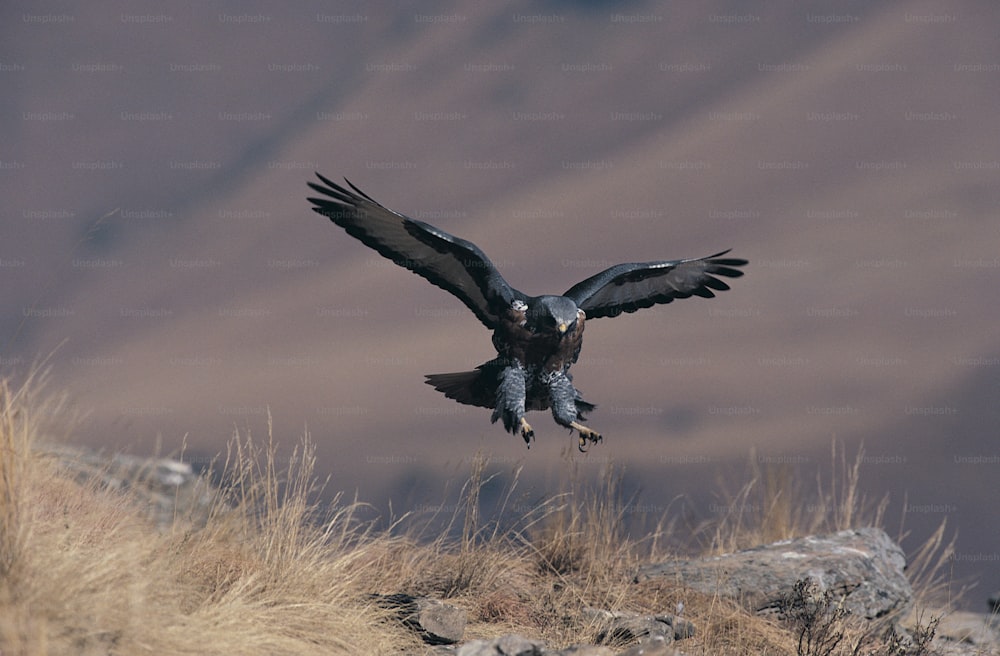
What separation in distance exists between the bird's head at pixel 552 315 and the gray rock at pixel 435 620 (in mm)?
1961

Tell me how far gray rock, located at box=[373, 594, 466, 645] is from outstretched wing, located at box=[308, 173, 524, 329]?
1.83 m

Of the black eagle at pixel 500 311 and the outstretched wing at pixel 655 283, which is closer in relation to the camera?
the black eagle at pixel 500 311

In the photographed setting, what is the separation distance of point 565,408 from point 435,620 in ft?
5.33

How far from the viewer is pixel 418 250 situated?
18.6 feet

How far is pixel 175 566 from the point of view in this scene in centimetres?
539

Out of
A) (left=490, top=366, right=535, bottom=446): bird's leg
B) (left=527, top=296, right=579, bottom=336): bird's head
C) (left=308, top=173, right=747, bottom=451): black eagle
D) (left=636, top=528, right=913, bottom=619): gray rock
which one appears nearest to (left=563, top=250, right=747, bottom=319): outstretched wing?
(left=308, top=173, right=747, bottom=451): black eagle

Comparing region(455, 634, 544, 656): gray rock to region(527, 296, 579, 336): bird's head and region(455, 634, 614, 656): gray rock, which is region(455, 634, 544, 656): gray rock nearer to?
region(455, 634, 614, 656): gray rock

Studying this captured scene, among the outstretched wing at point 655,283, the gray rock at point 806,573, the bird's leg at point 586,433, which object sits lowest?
the gray rock at point 806,573

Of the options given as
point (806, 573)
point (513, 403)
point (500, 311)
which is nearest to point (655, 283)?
point (500, 311)

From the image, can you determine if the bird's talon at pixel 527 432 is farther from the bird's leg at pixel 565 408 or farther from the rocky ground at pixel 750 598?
the rocky ground at pixel 750 598

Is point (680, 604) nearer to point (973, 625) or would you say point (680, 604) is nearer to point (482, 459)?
point (482, 459)

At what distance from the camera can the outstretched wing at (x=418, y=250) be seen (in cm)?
546

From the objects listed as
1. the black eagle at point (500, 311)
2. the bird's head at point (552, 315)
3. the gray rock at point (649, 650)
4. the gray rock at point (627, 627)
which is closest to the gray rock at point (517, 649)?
the gray rock at point (649, 650)

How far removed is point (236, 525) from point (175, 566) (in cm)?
97
